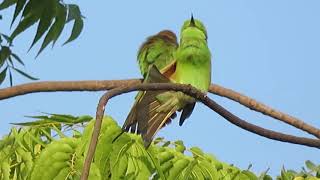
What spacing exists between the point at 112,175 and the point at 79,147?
106 mm

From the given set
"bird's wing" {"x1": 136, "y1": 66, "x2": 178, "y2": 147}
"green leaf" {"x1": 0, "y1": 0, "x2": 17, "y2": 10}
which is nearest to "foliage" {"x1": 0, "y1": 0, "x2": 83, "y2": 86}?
"green leaf" {"x1": 0, "y1": 0, "x2": 17, "y2": 10}

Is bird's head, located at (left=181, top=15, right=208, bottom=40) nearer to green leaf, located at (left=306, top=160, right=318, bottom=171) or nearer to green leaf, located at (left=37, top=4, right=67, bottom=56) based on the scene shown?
green leaf, located at (left=37, top=4, right=67, bottom=56)

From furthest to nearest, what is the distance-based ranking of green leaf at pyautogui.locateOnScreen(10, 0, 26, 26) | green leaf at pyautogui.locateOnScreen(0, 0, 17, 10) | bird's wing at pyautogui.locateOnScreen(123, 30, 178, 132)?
1. bird's wing at pyautogui.locateOnScreen(123, 30, 178, 132)
2. green leaf at pyautogui.locateOnScreen(0, 0, 17, 10)
3. green leaf at pyautogui.locateOnScreen(10, 0, 26, 26)

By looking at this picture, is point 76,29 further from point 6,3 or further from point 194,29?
point 194,29

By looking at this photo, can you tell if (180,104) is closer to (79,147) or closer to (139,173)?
(139,173)

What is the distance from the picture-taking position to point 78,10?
2.52 meters

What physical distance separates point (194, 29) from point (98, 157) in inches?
24.8

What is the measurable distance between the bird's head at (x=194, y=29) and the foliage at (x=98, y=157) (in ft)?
1.00

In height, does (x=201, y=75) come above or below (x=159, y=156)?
above

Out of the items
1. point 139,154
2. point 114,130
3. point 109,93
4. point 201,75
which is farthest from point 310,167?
point 109,93

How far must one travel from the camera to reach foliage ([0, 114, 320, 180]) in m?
1.59

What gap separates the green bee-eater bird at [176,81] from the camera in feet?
5.54

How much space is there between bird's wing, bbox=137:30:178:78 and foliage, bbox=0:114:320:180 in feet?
2.64

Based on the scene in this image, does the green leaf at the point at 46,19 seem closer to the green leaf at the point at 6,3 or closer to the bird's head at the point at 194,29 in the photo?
the green leaf at the point at 6,3
